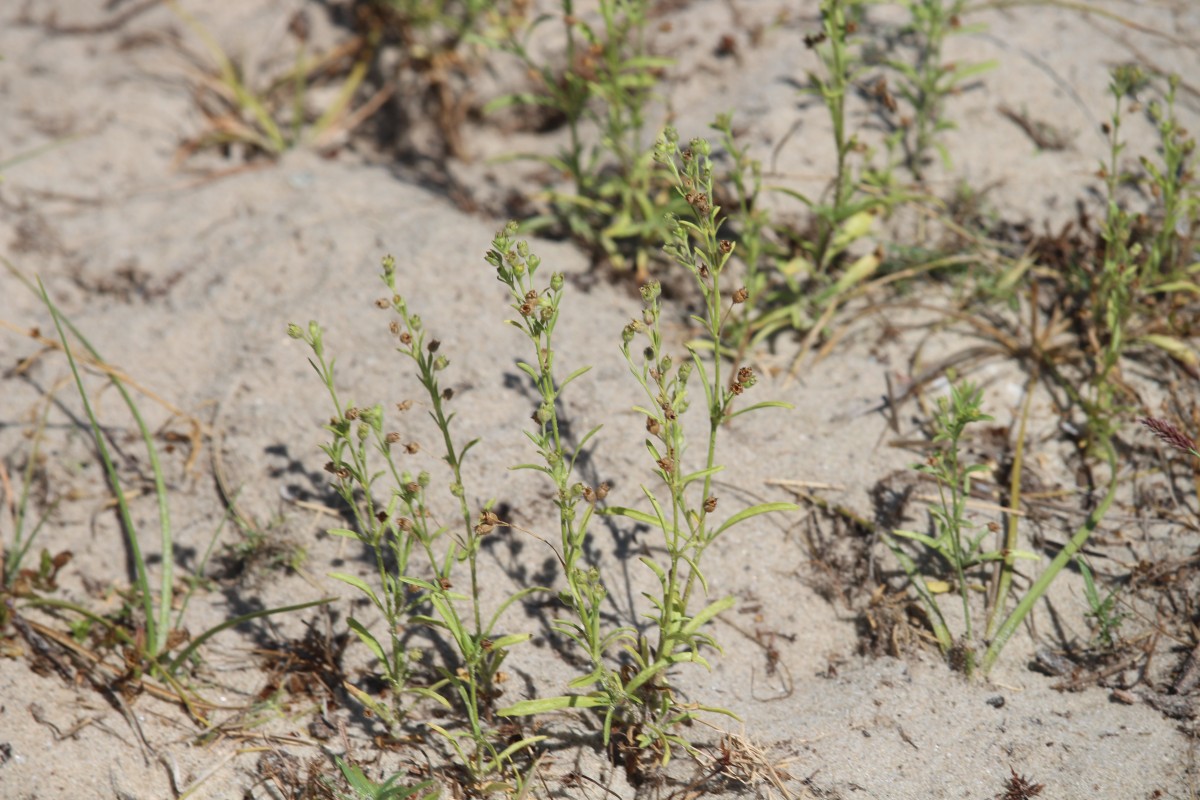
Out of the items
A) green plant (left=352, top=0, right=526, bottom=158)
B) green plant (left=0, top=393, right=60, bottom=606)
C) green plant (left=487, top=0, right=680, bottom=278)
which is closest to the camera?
green plant (left=0, top=393, right=60, bottom=606)

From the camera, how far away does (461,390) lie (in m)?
3.16

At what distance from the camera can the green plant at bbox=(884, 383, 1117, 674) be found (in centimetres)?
260

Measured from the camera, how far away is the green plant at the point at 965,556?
→ 260cm

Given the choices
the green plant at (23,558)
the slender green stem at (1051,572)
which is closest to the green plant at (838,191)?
the slender green stem at (1051,572)

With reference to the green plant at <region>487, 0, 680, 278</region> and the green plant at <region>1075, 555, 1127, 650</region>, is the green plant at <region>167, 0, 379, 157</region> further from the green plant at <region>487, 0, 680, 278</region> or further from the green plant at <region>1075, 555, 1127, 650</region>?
the green plant at <region>1075, 555, 1127, 650</region>

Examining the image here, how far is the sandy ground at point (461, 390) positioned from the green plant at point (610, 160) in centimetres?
17

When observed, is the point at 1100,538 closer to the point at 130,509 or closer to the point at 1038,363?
the point at 1038,363

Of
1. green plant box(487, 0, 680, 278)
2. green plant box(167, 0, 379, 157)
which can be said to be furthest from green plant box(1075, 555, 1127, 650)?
green plant box(167, 0, 379, 157)

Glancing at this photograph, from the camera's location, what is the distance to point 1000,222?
3646 millimetres

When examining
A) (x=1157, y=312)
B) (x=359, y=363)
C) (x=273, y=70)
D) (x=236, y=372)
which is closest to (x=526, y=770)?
(x=359, y=363)

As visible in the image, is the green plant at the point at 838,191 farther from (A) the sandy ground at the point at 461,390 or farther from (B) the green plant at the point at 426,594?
(B) the green plant at the point at 426,594

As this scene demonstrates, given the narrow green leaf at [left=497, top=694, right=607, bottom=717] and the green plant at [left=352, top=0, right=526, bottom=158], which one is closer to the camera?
the narrow green leaf at [left=497, top=694, right=607, bottom=717]

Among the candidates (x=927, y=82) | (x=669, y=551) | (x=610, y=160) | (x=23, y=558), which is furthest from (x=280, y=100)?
(x=669, y=551)

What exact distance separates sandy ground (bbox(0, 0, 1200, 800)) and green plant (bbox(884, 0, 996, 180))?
11 centimetres
